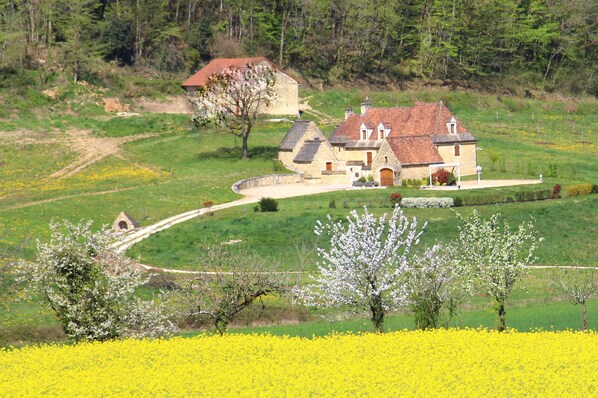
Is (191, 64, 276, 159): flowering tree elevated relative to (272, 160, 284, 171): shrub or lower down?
elevated

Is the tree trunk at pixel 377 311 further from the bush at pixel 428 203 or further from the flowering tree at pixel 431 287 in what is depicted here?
the bush at pixel 428 203

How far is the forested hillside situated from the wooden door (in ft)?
162

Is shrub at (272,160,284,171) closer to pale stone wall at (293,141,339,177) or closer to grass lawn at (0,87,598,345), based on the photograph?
grass lawn at (0,87,598,345)

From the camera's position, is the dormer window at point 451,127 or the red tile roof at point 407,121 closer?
the dormer window at point 451,127

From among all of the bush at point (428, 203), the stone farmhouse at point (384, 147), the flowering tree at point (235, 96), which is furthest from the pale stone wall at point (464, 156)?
the flowering tree at point (235, 96)

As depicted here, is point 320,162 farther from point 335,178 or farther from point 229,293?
point 229,293

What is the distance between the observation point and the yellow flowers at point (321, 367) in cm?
3362

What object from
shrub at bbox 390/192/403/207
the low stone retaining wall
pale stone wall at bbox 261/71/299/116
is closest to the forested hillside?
pale stone wall at bbox 261/71/299/116

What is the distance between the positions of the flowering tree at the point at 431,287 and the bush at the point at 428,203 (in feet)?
110

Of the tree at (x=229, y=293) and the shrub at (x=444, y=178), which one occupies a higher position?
the tree at (x=229, y=293)

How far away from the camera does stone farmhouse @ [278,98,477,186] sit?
9975 centimetres

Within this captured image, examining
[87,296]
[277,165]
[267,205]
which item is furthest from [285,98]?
[87,296]

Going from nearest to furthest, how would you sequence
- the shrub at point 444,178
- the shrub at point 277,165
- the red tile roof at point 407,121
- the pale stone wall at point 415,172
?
the shrub at point 444,178 → the pale stone wall at point 415,172 → the red tile roof at point 407,121 → the shrub at point 277,165

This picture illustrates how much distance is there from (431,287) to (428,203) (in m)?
37.1
